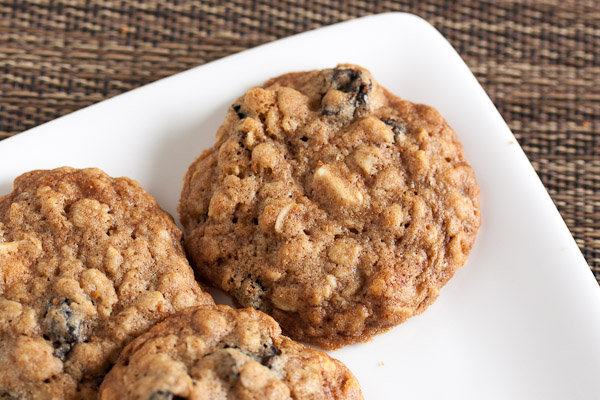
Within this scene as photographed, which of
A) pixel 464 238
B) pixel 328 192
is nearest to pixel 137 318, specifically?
pixel 328 192

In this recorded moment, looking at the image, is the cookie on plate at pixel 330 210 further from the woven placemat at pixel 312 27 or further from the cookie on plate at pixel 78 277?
the woven placemat at pixel 312 27

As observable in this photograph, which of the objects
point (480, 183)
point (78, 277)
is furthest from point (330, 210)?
point (78, 277)

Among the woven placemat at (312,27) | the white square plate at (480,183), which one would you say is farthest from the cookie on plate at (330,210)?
the woven placemat at (312,27)

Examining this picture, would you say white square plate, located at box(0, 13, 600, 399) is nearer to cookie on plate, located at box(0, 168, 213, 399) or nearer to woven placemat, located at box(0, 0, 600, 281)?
cookie on plate, located at box(0, 168, 213, 399)

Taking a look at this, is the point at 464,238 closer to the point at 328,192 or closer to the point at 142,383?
the point at 328,192

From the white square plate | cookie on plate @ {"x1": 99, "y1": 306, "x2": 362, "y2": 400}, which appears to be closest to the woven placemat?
the white square plate

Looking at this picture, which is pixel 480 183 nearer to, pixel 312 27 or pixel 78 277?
pixel 312 27

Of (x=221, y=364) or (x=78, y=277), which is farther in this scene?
(x=78, y=277)
